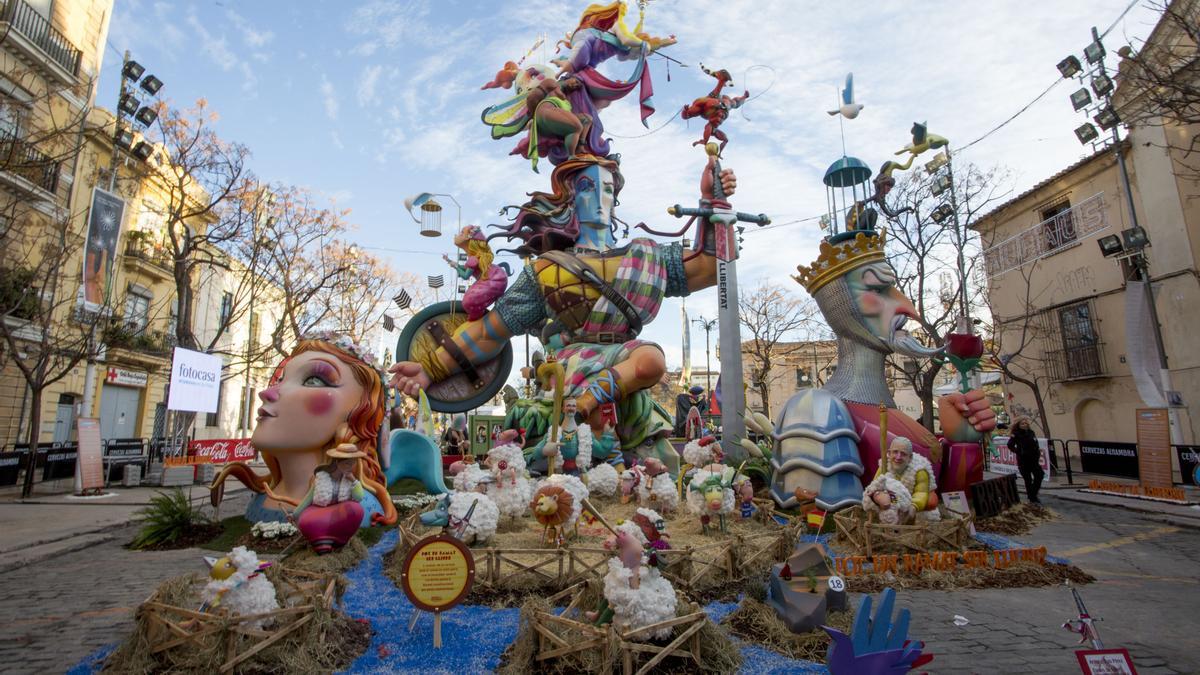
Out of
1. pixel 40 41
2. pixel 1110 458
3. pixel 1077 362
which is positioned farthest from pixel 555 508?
pixel 40 41

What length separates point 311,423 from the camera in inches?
218

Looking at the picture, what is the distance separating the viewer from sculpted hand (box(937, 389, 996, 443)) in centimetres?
589

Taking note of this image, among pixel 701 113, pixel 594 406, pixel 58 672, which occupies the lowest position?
pixel 58 672

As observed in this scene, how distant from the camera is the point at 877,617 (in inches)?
99.5

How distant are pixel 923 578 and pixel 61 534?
313 inches

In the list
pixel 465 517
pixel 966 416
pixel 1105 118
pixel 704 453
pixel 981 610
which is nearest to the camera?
pixel 981 610

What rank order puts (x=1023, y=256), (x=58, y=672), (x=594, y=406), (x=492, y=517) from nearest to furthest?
(x=58, y=672)
(x=492, y=517)
(x=594, y=406)
(x=1023, y=256)

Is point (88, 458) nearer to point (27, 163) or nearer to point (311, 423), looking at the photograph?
point (27, 163)

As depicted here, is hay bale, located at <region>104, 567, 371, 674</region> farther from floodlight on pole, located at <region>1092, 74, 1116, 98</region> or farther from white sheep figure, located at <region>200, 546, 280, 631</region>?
floodlight on pole, located at <region>1092, 74, 1116, 98</region>

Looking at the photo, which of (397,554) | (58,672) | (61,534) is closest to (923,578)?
(397,554)

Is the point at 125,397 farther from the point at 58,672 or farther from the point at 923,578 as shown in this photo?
the point at 923,578

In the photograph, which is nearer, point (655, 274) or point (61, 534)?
point (61, 534)

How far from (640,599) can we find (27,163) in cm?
572

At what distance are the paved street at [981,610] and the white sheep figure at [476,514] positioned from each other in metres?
2.06
